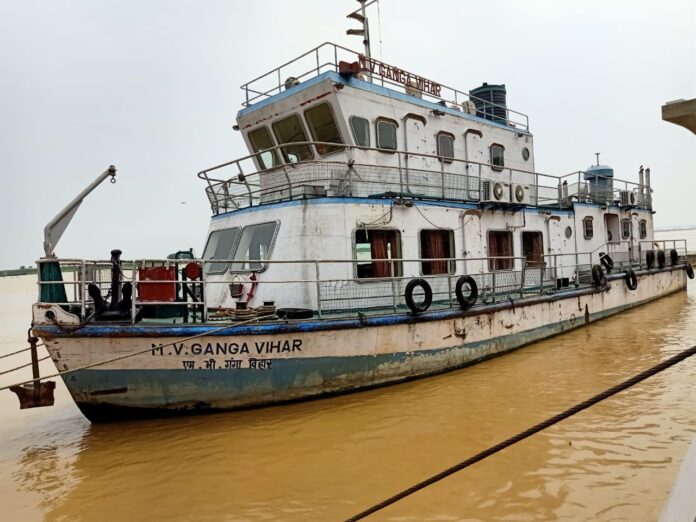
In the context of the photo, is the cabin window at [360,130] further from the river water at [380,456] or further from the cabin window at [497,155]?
the river water at [380,456]

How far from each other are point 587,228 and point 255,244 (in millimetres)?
12097

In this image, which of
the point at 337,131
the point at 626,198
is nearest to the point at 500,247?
the point at 337,131

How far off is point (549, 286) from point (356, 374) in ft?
24.9

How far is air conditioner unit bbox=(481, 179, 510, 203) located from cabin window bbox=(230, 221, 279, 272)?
17.7ft

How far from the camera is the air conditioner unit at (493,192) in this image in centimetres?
1162

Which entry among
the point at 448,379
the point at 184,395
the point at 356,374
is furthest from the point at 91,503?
the point at 448,379

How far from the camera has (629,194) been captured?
18.6 metres

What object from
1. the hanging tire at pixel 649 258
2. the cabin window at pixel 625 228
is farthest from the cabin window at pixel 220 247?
the hanging tire at pixel 649 258

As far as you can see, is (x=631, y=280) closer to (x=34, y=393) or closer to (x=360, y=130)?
(x=360, y=130)

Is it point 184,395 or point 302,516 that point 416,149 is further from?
point 302,516

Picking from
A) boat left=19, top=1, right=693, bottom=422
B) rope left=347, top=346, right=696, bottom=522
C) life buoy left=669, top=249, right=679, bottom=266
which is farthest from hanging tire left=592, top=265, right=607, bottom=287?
rope left=347, top=346, right=696, bottom=522

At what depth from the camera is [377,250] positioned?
978 cm

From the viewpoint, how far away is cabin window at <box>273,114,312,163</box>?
11180mm

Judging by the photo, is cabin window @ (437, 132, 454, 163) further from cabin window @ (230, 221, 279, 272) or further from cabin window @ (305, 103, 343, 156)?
cabin window @ (230, 221, 279, 272)
